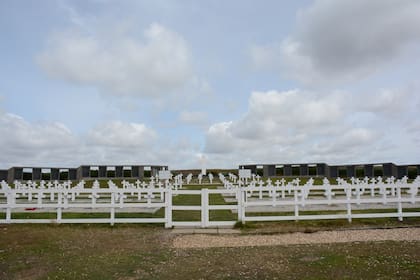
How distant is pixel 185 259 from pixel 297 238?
363 cm

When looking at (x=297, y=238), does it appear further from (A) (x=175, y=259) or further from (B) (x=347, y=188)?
(A) (x=175, y=259)

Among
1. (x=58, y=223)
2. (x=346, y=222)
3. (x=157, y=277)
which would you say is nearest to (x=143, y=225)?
(x=58, y=223)

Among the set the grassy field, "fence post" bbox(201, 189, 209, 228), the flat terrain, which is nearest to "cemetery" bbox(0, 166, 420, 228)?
"fence post" bbox(201, 189, 209, 228)

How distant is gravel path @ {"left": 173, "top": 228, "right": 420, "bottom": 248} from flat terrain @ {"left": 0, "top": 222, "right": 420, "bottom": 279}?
13.0 inches

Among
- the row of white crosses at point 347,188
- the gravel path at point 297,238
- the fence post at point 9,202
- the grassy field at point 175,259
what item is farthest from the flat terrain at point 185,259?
the row of white crosses at point 347,188

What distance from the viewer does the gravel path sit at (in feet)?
28.3

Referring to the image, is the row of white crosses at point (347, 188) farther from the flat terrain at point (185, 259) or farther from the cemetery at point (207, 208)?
the flat terrain at point (185, 259)

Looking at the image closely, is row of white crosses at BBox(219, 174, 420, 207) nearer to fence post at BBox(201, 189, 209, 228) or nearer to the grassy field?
fence post at BBox(201, 189, 209, 228)

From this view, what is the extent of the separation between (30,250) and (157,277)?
3.94m

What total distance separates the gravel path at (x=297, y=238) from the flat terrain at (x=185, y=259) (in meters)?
0.33

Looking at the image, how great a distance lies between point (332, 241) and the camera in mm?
8656

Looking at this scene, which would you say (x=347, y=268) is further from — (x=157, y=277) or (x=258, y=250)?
(x=157, y=277)

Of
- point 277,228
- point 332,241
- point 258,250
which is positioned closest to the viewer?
point 258,250

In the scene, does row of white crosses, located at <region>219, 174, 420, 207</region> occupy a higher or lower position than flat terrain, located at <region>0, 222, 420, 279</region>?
higher
